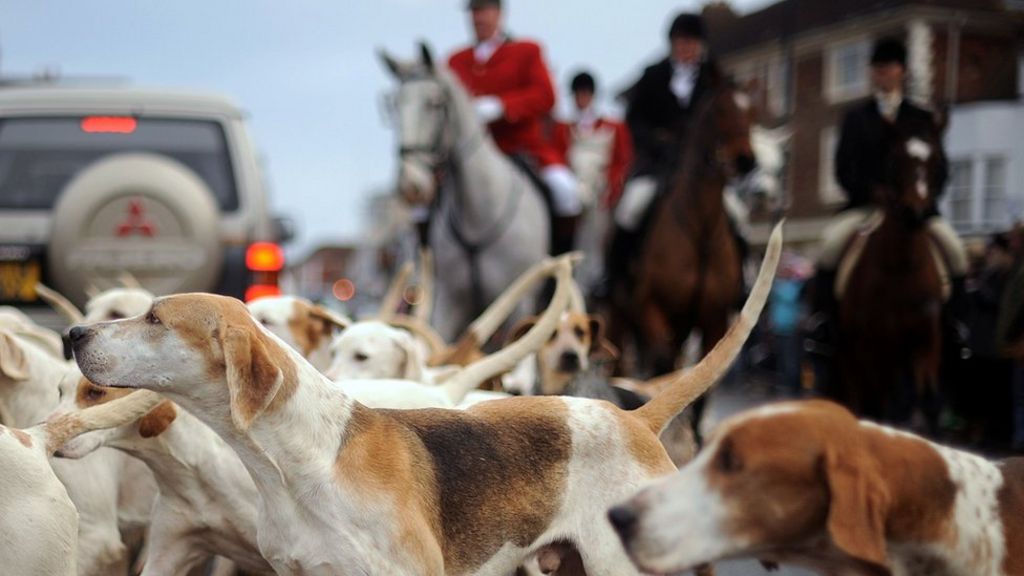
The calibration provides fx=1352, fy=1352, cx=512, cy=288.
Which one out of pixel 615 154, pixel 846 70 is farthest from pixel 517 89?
pixel 846 70

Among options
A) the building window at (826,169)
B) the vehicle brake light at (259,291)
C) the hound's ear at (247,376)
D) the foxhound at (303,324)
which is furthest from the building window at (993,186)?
the hound's ear at (247,376)

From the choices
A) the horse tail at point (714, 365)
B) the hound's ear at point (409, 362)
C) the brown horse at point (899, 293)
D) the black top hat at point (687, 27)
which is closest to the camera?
the horse tail at point (714, 365)

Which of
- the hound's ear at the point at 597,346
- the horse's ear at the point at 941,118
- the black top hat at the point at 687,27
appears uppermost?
the black top hat at the point at 687,27

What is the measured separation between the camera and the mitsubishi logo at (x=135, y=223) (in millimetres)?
7984

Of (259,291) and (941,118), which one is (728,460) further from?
(941,118)

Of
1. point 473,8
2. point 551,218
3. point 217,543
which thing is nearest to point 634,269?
point 551,218

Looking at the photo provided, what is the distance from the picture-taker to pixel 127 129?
8.99m

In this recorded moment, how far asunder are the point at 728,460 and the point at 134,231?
5.73 meters

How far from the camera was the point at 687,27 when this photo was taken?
1038 cm

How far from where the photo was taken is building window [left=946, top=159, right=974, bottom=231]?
113 feet

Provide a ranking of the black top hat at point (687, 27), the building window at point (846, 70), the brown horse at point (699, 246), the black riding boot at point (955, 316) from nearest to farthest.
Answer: the black riding boot at point (955, 316), the brown horse at point (699, 246), the black top hat at point (687, 27), the building window at point (846, 70)

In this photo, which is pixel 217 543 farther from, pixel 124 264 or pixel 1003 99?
pixel 1003 99

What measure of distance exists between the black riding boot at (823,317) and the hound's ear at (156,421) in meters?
5.72

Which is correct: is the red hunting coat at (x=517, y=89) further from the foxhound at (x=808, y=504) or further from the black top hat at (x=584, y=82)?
the black top hat at (x=584, y=82)
